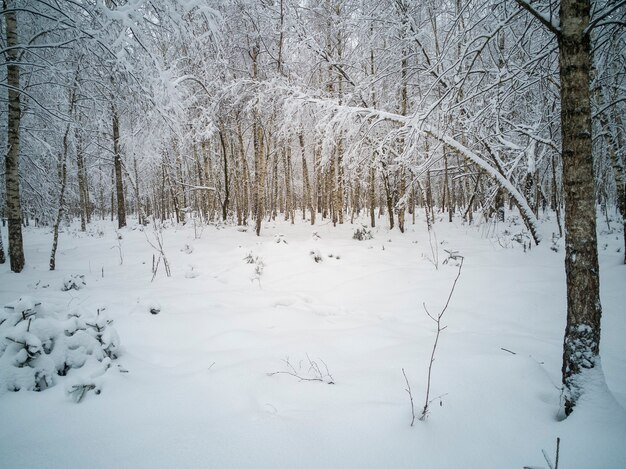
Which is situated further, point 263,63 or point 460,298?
point 263,63

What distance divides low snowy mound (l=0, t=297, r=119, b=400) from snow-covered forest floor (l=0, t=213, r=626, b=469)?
75mm

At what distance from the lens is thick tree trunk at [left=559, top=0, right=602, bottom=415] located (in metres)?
1.69

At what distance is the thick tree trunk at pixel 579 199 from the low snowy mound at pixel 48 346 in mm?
3192

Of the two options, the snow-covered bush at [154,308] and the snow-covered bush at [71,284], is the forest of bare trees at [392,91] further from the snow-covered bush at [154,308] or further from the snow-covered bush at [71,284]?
the snow-covered bush at [154,308]

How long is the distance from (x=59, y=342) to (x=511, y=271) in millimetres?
6257

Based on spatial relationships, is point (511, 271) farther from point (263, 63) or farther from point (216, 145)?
point (216, 145)

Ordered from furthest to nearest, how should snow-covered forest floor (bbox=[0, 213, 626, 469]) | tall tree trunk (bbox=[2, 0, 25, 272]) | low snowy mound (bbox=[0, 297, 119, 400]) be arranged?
tall tree trunk (bbox=[2, 0, 25, 272]) → low snowy mound (bbox=[0, 297, 119, 400]) → snow-covered forest floor (bbox=[0, 213, 626, 469])

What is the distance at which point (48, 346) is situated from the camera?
208 centimetres

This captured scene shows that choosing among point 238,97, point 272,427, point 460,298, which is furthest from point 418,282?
point 238,97

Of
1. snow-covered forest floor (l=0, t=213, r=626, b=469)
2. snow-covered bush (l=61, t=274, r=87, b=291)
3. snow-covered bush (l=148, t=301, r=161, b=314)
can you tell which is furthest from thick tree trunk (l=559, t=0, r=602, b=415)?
snow-covered bush (l=61, t=274, r=87, b=291)

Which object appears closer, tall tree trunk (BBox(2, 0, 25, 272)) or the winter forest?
the winter forest

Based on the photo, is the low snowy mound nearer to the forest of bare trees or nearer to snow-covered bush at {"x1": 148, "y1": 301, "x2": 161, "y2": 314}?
snow-covered bush at {"x1": 148, "y1": 301, "x2": 161, "y2": 314}

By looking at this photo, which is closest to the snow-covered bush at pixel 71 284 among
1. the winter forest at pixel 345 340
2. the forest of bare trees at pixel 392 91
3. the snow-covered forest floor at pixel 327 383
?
the winter forest at pixel 345 340

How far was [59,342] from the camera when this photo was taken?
6.93ft
